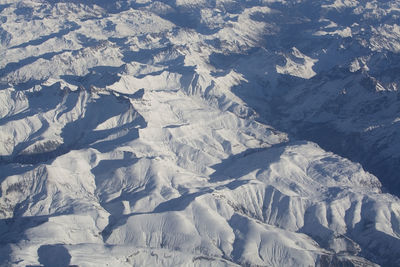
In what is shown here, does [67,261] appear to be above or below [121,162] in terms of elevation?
above

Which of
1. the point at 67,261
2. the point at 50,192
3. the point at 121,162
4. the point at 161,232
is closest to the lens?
the point at 67,261

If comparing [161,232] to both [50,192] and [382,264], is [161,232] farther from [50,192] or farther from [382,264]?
[382,264]

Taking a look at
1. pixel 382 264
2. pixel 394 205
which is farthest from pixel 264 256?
pixel 394 205

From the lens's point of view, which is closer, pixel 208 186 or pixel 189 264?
pixel 189 264

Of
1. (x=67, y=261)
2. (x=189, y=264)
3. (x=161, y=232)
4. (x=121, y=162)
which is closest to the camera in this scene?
(x=67, y=261)

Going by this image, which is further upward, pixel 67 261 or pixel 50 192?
pixel 67 261

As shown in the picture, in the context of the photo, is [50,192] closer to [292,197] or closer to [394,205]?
[292,197]

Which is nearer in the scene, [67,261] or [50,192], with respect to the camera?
[67,261]

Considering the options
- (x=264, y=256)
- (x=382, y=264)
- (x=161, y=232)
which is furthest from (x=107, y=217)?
(x=382, y=264)

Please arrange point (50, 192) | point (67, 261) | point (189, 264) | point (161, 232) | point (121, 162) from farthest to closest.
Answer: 1. point (121, 162)
2. point (50, 192)
3. point (161, 232)
4. point (189, 264)
5. point (67, 261)
